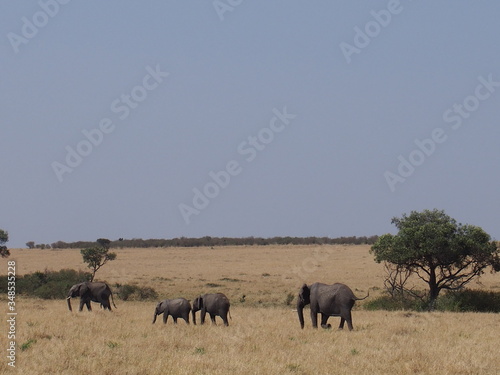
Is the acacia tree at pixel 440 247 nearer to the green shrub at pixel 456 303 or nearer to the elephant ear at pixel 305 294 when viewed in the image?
the green shrub at pixel 456 303

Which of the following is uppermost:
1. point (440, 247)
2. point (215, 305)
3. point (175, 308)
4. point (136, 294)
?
point (440, 247)

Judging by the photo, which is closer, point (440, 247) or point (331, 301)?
point (331, 301)

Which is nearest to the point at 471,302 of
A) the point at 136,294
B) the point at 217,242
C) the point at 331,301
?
the point at 331,301

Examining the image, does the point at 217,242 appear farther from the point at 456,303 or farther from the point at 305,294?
the point at 305,294

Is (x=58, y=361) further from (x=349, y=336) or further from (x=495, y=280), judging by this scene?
(x=495, y=280)

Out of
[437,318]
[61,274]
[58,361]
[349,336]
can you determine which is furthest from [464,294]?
[61,274]

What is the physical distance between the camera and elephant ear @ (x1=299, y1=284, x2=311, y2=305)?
917 inches

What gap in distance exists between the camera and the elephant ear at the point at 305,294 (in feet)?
76.4

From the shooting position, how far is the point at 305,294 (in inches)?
926

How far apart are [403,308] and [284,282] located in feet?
61.6

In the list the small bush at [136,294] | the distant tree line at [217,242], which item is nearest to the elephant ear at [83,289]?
the small bush at [136,294]

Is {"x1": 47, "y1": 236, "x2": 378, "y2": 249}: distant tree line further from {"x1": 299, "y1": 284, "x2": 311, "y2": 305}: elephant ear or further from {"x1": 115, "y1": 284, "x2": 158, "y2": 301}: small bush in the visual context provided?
{"x1": 299, "y1": 284, "x2": 311, "y2": 305}: elephant ear

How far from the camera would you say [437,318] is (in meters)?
25.4

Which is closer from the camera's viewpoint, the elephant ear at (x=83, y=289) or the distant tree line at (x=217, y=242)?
the elephant ear at (x=83, y=289)
